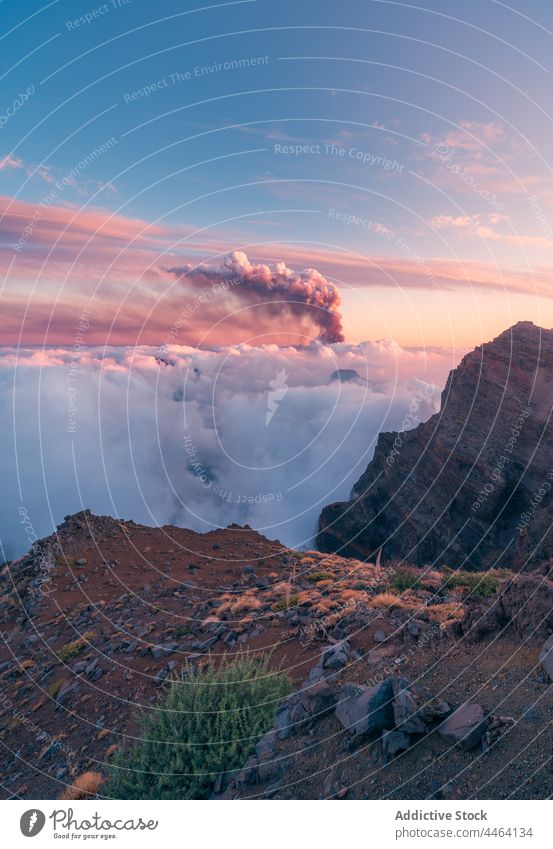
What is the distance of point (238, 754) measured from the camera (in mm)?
9211

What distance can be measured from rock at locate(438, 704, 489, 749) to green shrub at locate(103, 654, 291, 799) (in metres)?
3.81

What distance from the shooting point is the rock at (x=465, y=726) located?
732cm

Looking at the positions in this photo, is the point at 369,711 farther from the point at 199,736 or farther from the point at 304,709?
the point at 199,736

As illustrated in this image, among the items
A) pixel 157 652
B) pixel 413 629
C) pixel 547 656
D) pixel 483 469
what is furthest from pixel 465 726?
pixel 483 469

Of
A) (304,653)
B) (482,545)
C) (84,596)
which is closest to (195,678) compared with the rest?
(304,653)

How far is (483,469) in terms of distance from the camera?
39.9 meters

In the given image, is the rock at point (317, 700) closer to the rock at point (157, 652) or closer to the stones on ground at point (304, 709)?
the stones on ground at point (304, 709)

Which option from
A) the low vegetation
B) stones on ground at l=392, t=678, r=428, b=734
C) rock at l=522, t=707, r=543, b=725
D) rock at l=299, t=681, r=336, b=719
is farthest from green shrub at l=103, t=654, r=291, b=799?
the low vegetation

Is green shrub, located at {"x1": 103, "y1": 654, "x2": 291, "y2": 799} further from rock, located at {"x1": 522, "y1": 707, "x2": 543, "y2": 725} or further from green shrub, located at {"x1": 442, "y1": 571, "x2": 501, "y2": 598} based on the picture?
green shrub, located at {"x1": 442, "y1": 571, "x2": 501, "y2": 598}

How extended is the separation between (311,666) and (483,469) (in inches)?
1271

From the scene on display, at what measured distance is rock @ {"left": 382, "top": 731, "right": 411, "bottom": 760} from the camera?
24.6ft

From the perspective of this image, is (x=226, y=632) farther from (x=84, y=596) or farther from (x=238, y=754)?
(x=84, y=596)

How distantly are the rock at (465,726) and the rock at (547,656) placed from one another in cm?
153
